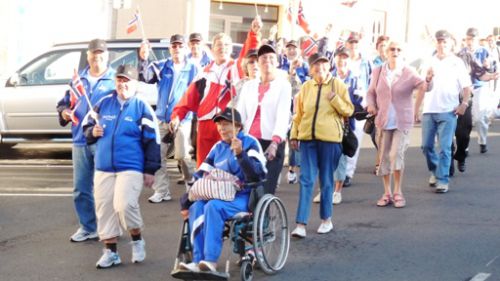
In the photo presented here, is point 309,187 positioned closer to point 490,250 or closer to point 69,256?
point 490,250

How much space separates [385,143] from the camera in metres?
10.6

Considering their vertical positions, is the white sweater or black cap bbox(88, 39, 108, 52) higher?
black cap bbox(88, 39, 108, 52)

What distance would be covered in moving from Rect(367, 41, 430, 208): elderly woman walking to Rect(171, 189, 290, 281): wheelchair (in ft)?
10.1

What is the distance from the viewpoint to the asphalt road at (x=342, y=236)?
7738 mm

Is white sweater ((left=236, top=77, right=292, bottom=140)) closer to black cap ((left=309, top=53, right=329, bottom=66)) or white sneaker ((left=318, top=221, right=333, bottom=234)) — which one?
black cap ((left=309, top=53, right=329, bottom=66))

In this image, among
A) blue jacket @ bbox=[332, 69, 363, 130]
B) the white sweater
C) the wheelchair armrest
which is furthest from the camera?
blue jacket @ bbox=[332, 69, 363, 130]

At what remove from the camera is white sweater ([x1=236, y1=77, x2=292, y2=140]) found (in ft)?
27.5

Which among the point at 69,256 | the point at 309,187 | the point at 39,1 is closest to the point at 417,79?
the point at 309,187

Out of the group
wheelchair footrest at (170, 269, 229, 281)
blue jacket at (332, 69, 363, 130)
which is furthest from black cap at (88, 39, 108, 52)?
blue jacket at (332, 69, 363, 130)

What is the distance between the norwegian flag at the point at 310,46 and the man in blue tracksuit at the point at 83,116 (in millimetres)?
4043

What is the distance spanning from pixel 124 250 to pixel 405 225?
2974 millimetres

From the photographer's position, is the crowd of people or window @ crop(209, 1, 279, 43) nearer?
the crowd of people

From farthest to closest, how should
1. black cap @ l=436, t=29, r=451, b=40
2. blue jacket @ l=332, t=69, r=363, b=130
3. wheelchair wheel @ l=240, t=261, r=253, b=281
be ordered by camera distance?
black cap @ l=436, t=29, r=451, b=40 → blue jacket @ l=332, t=69, r=363, b=130 → wheelchair wheel @ l=240, t=261, r=253, b=281

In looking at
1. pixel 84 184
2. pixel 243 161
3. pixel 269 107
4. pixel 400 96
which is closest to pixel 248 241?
pixel 243 161
